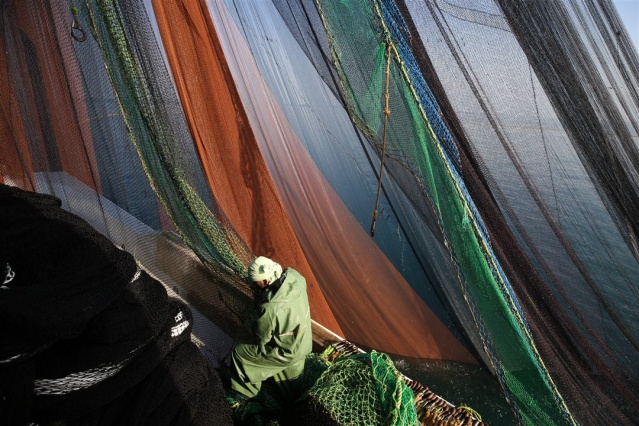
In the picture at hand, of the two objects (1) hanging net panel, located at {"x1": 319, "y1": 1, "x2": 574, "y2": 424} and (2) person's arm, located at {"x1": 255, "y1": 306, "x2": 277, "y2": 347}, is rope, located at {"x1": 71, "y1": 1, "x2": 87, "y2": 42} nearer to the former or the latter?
(1) hanging net panel, located at {"x1": 319, "y1": 1, "x2": 574, "y2": 424}

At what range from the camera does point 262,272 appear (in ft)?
7.55

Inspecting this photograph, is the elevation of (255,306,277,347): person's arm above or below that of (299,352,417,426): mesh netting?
above

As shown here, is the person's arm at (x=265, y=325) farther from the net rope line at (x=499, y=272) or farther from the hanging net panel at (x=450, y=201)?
the net rope line at (x=499, y=272)

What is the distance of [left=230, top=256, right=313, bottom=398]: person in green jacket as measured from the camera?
2.27m

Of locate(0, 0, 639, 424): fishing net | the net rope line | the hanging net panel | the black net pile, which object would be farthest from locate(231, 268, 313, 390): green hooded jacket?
the black net pile

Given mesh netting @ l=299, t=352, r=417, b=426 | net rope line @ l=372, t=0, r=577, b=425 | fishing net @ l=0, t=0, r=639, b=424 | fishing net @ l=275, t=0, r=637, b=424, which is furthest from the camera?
fishing net @ l=275, t=0, r=637, b=424

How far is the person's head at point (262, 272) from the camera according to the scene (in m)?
2.30

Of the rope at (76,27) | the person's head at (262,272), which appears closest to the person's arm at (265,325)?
the person's head at (262,272)

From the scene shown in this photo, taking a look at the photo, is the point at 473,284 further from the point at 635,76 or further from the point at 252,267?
the point at 635,76

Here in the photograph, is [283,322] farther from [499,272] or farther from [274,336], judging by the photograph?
[499,272]

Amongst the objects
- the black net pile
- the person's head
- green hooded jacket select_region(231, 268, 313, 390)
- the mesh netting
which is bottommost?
the mesh netting

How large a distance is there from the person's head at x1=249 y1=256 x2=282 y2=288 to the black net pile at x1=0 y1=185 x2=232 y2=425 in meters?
1.09

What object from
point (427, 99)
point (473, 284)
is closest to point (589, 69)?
point (427, 99)

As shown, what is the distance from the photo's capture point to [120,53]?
2047mm
